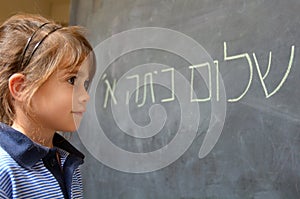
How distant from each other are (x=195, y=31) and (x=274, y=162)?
14.2 inches

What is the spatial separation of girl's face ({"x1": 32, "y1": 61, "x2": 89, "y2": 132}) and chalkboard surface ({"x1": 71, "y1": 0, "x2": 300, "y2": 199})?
0.39 meters

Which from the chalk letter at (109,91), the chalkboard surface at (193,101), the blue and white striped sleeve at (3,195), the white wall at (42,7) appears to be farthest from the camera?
the white wall at (42,7)

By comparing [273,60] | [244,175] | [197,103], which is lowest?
[244,175]

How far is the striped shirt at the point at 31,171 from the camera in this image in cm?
59

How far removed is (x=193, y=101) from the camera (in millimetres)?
1022

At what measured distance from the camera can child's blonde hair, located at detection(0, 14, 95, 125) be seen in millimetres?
647

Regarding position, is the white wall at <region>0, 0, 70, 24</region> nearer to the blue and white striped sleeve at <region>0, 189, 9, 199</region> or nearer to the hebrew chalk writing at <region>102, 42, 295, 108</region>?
the hebrew chalk writing at <region>102, 42, 295, 108</region>

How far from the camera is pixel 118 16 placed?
1.29 meters

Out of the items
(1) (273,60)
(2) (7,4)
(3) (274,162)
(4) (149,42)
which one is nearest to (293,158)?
(3) (274,162)

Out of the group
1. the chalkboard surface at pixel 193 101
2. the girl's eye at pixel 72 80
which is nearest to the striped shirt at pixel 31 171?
the girl's eye at pixel 72 80

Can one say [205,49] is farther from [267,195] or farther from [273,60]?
[267,195]

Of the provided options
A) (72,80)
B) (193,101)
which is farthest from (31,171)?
(193,101)

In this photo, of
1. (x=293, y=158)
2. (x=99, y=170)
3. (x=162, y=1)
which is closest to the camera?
(x=293, y=158)

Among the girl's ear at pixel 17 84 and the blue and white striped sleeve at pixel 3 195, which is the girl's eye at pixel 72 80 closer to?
the girl's ear at pixel 17 84
